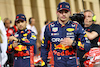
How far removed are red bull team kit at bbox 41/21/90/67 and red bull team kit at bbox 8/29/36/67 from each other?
1.56 metres

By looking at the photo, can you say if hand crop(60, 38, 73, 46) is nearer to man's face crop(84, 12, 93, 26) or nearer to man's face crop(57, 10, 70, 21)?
man's face crop(57, 10, 70, 21)

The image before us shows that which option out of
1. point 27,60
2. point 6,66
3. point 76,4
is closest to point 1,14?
point 6,66

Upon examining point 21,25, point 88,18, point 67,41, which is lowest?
point 67,41

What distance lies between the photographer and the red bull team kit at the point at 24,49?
6027 mm

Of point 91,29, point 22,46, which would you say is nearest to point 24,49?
point 22,46

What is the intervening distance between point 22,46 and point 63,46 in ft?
6.27

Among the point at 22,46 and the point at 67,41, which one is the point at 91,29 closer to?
the point at 22,46

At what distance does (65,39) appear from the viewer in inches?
173

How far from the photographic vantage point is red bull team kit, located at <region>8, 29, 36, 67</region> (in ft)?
19.8

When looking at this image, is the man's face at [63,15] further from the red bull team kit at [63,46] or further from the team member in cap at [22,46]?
the team member in cap at [22,46]

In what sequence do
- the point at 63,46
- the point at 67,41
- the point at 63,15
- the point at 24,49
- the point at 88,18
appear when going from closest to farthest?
the point at 67,41 < the point at 63,46 < the point at 63,15 < the point at 24,49 < the point at 88,18

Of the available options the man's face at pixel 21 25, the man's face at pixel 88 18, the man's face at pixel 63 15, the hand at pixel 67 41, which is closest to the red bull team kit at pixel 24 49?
the man's face at pixel 21 25

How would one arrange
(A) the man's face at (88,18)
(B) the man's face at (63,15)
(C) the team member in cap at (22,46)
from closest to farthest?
(B) the man's face at (63,15) < (C) the team member in cap at (22,46) < (A) the man's face at (88,18)

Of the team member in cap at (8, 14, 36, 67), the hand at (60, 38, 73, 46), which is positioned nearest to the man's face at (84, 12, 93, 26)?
the team member in cap at (8, 14, 36, 67)
